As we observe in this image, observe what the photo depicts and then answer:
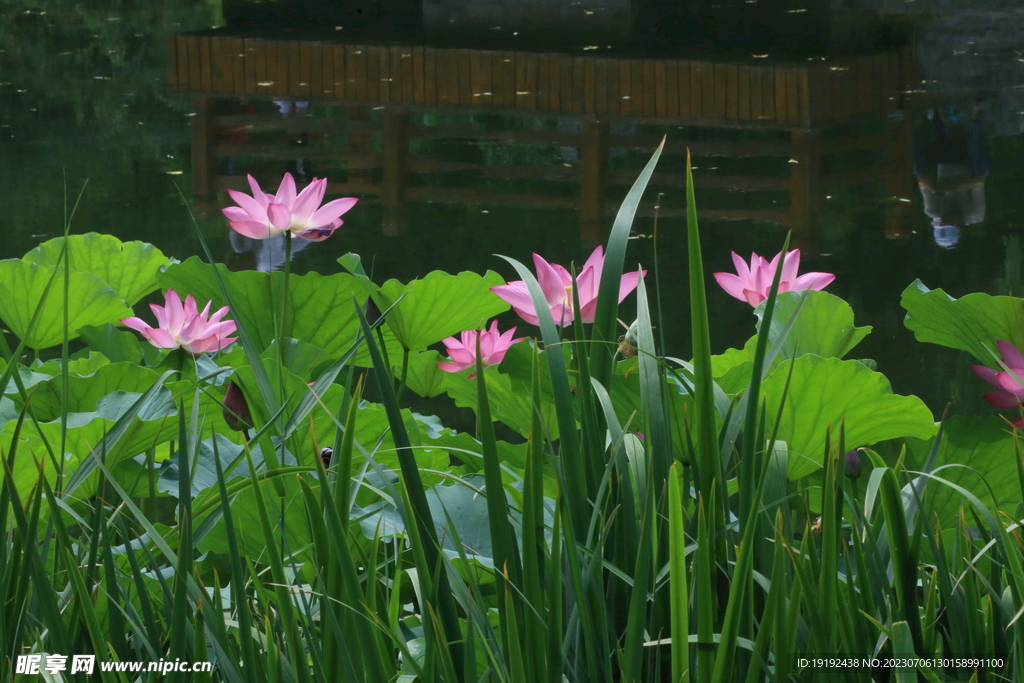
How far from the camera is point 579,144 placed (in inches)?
208

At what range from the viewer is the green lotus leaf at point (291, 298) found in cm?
133

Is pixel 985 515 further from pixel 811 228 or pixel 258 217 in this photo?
pixel 811 228

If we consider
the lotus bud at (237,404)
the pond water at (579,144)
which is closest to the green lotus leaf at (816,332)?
the lotus bud at (237,404)

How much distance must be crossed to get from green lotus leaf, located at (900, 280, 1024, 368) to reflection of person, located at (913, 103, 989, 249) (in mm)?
2555

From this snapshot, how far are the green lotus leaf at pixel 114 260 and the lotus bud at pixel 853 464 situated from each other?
37.6 inches

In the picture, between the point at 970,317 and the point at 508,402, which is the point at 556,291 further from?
the point at 970,317

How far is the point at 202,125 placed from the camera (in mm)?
5820

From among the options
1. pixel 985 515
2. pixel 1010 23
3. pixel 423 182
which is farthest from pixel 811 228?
pixel 1010 23

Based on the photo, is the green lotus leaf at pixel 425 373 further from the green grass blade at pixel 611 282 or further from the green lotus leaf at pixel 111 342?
the green grass blade at pixel 611 282

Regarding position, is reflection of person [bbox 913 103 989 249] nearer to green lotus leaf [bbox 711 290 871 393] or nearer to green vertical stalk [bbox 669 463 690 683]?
green lotus leaf [bbox 711 290 871 393]

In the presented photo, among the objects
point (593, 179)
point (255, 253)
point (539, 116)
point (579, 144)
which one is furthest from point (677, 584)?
point (539, 116)

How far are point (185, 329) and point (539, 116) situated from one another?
5.00 meters

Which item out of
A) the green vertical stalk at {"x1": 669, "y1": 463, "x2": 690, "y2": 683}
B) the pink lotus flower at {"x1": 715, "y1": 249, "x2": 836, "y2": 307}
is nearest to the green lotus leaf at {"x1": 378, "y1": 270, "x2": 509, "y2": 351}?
the pink lotus flower at {"x1": 715, "y1": 249, "x2": 836, "y2": 307}

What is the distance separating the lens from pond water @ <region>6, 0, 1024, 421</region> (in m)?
3.60
